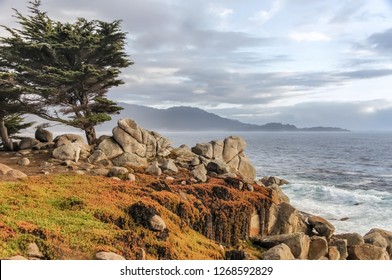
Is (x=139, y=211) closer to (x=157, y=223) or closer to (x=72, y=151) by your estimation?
(x=157, y=223)

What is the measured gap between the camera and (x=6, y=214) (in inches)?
390

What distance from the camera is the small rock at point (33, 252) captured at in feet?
26.5

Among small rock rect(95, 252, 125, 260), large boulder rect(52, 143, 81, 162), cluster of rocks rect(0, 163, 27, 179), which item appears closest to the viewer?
small rock rect(95, 252, 125, 260)

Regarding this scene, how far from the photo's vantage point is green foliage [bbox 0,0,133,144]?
2231 centimetres

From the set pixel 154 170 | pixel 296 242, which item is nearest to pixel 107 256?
pixel 296 242

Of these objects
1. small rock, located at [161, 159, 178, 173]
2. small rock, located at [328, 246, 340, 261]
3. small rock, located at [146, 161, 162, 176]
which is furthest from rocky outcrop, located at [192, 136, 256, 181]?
small rock, located at [328, 246, 340, 261]

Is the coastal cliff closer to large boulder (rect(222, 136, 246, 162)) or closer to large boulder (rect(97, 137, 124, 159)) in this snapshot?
large boulder (rect(97, 137, 124, 159))

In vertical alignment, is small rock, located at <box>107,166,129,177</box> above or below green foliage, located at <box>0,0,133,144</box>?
below

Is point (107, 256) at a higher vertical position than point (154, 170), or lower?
lower

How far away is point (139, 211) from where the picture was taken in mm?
11281

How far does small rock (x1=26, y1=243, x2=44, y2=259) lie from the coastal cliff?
22 mm

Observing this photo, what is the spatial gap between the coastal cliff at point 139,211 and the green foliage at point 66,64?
2.38 m

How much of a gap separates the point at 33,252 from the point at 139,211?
3.78 metres

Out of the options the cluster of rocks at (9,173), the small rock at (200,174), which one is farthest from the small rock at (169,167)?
the cluster of rocks at (9,173)
